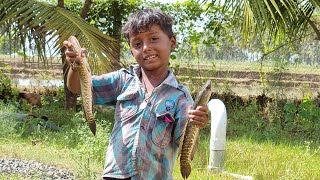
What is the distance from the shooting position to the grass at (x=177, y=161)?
15.5 ft

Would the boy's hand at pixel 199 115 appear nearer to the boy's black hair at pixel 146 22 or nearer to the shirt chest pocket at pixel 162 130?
the shirt chest pocket at pixel 162 130

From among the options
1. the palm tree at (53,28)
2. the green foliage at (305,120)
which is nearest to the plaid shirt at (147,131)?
the palm tree at (53,28)

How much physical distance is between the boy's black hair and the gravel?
2.74 m

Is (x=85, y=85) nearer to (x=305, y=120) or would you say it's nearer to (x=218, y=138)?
(x=218, y=138)

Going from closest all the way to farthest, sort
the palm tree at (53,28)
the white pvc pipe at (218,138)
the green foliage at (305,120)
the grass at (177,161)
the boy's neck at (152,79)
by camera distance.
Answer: the boy's neck at (152,79), the grass at (177,161), the white pvc pipe at (218,138), the palm tree at (53,28), the green foliage at (305,120)

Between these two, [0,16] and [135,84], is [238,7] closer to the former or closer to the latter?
[0,16]

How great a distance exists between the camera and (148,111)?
2141 millimetres

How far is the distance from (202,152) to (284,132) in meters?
2.71

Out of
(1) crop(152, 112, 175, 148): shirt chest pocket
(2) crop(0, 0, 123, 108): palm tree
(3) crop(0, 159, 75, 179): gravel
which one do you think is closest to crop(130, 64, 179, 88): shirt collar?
(1) crop(152, 112, 175, 148): shirt chest pocket

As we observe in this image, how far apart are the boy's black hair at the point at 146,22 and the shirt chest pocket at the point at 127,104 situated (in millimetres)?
235

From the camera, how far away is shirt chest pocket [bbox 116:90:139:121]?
2158 mm

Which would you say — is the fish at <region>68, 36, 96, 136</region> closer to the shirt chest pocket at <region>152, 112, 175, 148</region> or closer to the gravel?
the shirt chest pocket at <region>152, 112, 175, 148</region>

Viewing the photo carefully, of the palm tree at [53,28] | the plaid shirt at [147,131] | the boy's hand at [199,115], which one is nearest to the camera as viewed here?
the boy's hand at [199,115]

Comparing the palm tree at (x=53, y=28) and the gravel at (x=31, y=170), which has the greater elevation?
the palm tree at (x=53, y=28)
